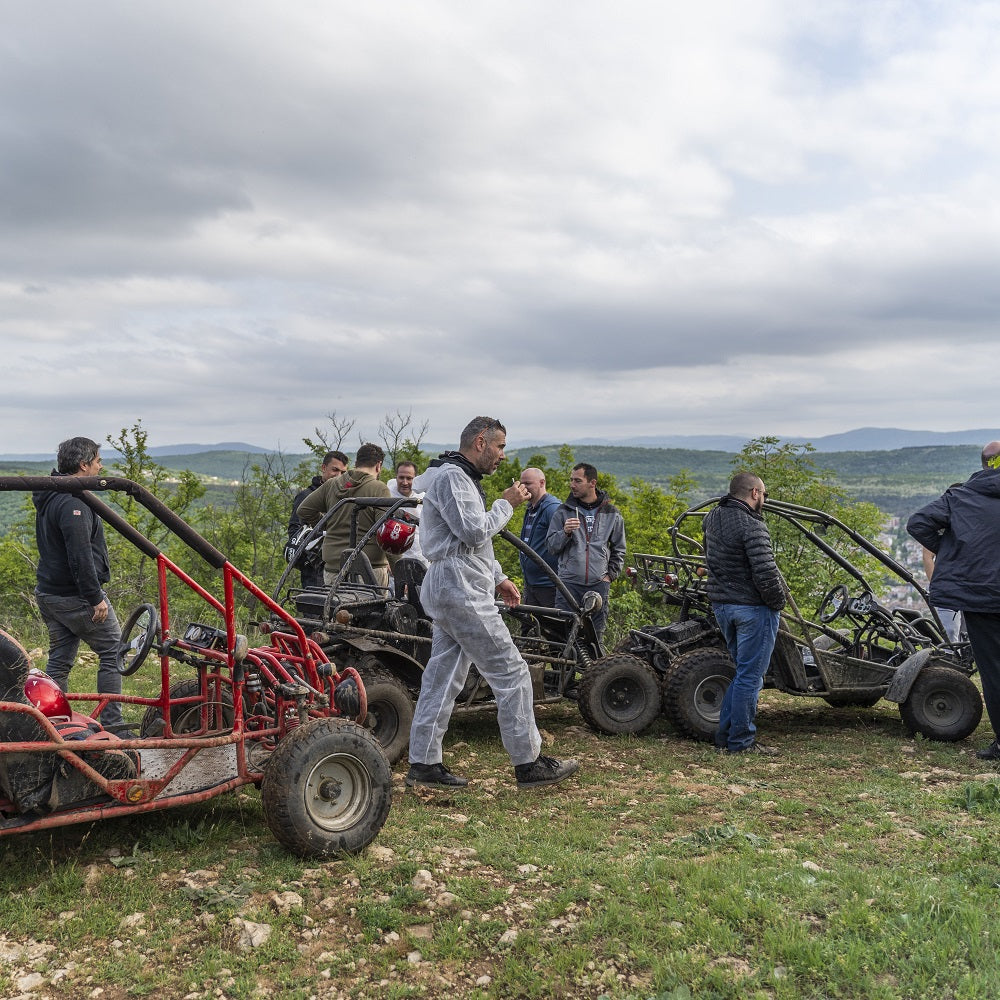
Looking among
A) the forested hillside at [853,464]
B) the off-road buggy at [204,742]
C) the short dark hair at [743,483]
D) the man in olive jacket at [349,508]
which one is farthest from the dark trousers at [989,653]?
the forested hillside at [853,464]

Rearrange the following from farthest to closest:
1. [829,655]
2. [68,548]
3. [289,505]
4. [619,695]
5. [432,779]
Answer: [289,505], [829,655], [619,695], [68,548], [432,779]

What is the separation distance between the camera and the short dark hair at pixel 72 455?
17.7ft

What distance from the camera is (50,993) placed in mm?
3027

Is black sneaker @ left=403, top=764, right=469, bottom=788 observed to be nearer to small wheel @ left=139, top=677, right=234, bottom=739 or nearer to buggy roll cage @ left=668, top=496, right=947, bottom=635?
small wheel @ left=139, top=677, right=234, bottom=739

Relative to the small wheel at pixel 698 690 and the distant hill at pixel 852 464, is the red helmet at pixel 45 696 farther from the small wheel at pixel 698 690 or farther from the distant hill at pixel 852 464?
the distant hill at pixel 852 464

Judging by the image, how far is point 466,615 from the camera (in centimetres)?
515

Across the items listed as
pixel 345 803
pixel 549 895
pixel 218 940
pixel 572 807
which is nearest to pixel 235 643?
pixel 345 803

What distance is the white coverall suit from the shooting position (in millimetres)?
5121

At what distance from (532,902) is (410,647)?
2867mm

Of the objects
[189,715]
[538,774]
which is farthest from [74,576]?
[538,774]

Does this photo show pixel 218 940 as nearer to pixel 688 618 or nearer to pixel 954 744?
pixel 688 618

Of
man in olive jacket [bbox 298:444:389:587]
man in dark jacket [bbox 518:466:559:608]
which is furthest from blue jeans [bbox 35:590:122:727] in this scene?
man in dark jacket [bbox 518:466:559:608]

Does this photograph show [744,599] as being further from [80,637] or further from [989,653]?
[80,637]

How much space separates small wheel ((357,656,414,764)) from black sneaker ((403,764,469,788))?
1.60 ft
